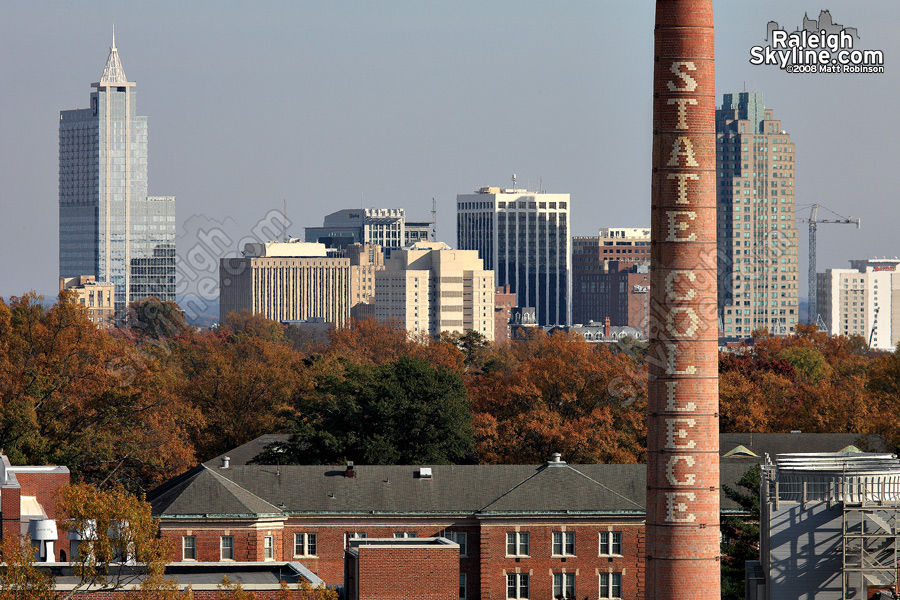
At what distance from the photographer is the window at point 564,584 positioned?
6819cm

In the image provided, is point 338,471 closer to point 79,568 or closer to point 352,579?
point 352,579

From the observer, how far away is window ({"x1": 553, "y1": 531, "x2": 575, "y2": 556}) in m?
68.4

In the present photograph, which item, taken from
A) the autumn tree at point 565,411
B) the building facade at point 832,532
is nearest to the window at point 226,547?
the autumn tree at point 565,411

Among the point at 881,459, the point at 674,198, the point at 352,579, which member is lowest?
the point at 352,579

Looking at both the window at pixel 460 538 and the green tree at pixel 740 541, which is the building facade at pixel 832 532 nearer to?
the green tree at pixel 740 541

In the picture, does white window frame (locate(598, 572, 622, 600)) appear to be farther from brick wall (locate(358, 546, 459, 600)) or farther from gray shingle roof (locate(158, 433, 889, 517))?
brick wall (locate(358, 546, 459, 600))

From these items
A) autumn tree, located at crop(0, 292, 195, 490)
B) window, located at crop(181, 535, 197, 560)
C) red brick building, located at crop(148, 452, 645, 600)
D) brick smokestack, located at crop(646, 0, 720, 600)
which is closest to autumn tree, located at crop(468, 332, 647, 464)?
red brick building, located at crop(148, 452, 645, 600)

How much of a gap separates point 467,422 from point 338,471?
580 inches

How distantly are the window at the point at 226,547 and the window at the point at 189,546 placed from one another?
1.08 metres

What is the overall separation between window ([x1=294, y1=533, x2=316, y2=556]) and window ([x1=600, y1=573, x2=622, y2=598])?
12359mm

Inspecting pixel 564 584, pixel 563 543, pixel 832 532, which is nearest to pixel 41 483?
pixel 563 543

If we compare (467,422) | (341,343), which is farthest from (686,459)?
(341,343)

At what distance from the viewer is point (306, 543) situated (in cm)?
6919

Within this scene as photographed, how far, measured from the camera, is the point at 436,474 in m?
71.2
